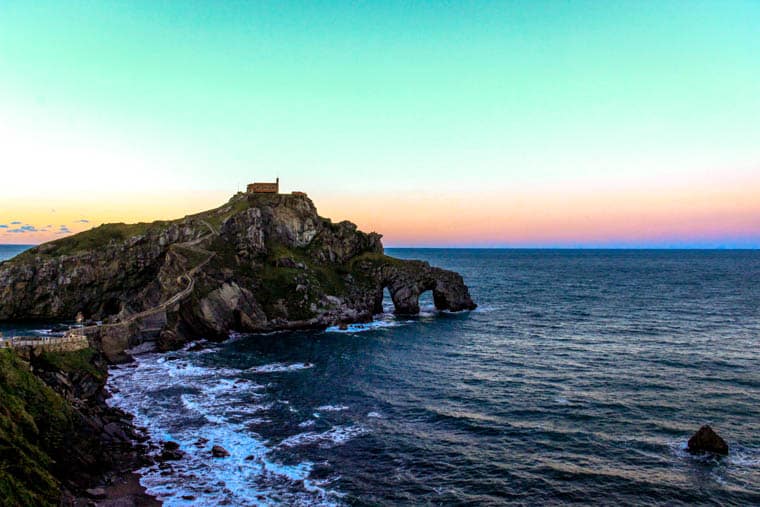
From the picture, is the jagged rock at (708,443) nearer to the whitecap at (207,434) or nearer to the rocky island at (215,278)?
the whitecap at (207,434)

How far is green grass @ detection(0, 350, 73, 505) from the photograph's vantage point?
96.3 ft

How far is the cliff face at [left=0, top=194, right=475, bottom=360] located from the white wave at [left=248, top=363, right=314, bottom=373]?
924 inches

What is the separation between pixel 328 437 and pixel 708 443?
3395 cm

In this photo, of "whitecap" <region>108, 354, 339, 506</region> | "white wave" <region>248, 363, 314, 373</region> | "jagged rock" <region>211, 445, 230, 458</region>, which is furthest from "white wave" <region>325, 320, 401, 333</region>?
"jagged rock" <region>211, 445, 230, 458</region>

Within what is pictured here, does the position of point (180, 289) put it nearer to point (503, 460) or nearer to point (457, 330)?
point (457, 330)

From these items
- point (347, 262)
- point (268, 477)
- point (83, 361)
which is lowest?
point (268, 477)

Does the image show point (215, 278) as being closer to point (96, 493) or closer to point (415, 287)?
point (415, 287)

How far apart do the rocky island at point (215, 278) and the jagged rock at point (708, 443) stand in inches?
2469

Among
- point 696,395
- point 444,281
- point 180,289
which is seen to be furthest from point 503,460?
point 444,281

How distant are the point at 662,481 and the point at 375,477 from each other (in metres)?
22.3

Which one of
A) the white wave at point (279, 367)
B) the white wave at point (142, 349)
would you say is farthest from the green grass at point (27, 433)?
the white wave at point (142, 349)

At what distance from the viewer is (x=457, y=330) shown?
336 ft

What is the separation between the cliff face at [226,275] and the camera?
99812 millimetres

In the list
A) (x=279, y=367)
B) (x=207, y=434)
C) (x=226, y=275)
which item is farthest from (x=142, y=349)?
(x=207, y=434)
